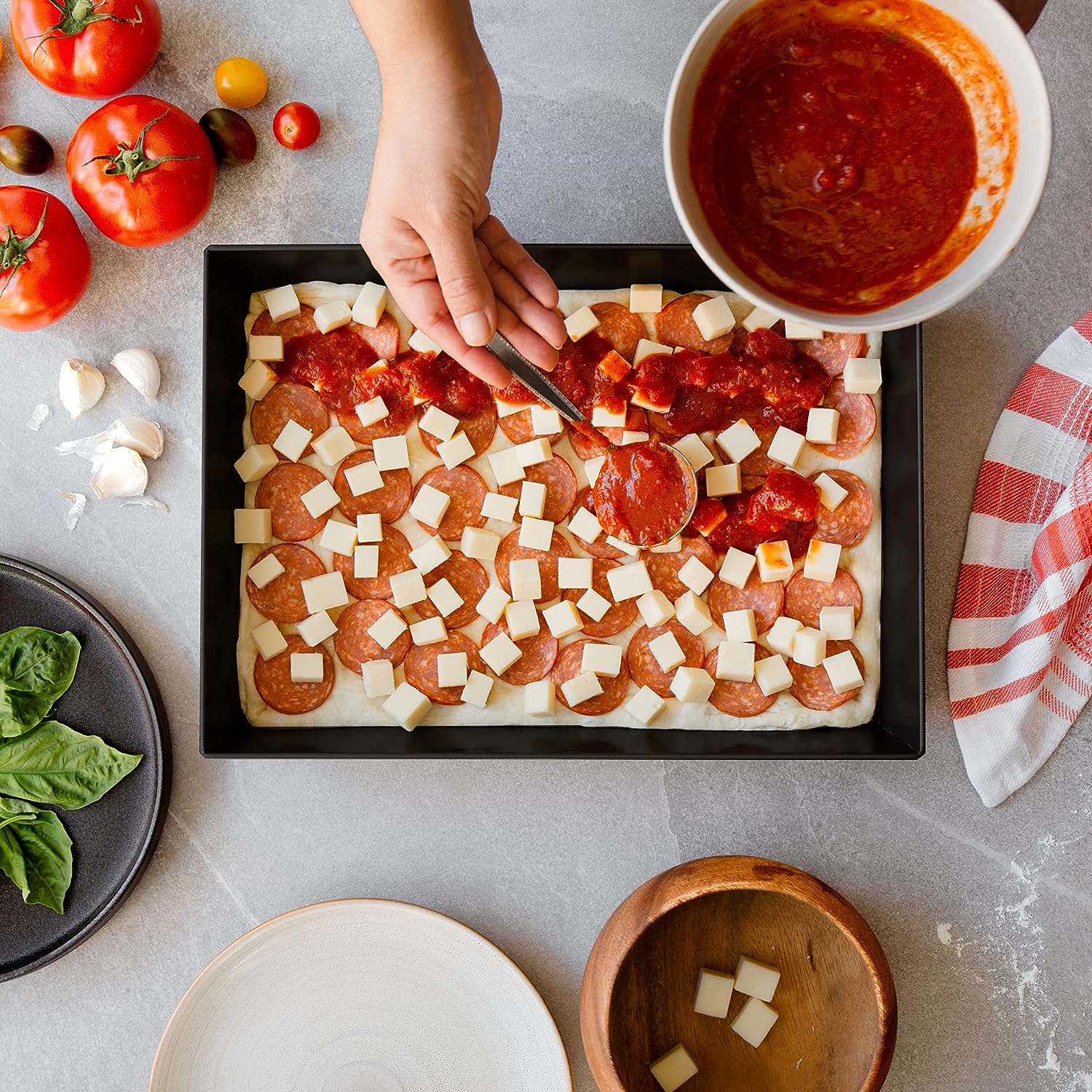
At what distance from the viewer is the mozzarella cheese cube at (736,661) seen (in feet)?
6.79

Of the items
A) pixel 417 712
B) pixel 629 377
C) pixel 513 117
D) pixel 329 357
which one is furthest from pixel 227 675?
pixel 513 117

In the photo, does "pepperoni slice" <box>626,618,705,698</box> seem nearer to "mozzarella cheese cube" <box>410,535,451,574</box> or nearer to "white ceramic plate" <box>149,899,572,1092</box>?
"mozzarella cheese cube" <box>410,535,451,574</box>

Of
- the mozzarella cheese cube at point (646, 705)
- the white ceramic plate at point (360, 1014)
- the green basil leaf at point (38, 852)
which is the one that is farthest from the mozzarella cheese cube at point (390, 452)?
the green basil leaf at point (38, 852)

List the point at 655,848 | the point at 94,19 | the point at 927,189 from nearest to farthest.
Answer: the point at 927,189 < the point at 94,19 < the point at 655,848

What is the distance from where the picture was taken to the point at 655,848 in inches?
86.3

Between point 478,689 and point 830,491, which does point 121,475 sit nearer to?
point 478,689

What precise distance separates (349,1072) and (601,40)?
2404 mm

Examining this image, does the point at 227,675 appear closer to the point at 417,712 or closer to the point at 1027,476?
the point at 417,712

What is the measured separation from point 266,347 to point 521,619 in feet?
2.72

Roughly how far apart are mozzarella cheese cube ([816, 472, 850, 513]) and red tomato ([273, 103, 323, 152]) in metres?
1.37

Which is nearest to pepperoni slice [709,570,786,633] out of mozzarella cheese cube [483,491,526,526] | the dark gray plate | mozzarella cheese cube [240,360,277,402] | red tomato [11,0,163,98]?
mozzarella cheese cube [483,491,526,526]

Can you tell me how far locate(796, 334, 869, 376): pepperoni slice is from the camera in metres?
2.07

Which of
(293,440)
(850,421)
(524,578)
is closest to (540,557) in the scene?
(524,578)

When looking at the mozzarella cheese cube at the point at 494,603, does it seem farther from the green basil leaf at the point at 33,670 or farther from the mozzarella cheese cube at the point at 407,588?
the green basil leaf at the point at 33,670
